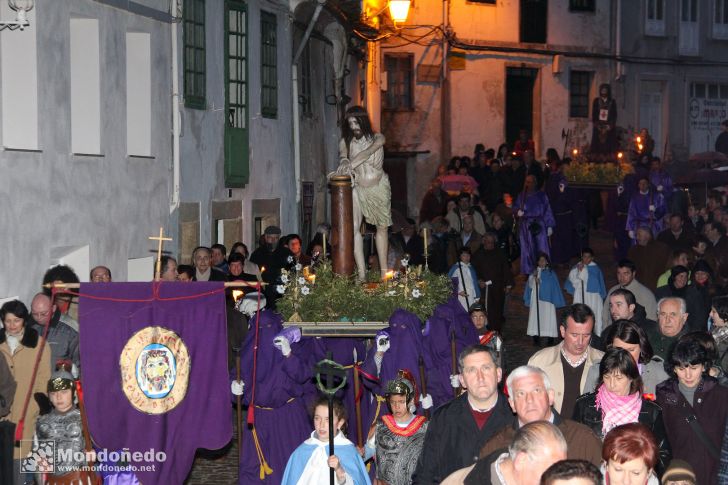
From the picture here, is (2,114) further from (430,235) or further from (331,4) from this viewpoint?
(331,4)

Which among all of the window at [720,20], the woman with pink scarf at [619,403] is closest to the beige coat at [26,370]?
the woman with pink scarf at [619,403]

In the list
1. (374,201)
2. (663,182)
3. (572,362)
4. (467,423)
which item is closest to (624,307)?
(572,362)

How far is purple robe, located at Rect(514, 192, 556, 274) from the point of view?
27.0m

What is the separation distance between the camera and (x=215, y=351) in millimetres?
11469

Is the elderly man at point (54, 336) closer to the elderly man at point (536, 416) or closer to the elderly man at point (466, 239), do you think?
the elderly man at point (536, 416)

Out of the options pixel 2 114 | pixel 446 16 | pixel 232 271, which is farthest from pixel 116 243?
pixel 446 16

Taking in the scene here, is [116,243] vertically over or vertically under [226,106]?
under

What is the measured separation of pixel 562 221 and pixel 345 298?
16.4 meters

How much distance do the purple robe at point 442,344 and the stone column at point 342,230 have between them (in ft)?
3.28

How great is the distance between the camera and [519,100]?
39781 mm

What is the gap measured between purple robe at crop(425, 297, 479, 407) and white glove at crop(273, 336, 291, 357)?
148 centimetres

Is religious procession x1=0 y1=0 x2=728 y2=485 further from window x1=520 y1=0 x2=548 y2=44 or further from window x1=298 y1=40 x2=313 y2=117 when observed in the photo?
window x1=520 y1=0 x2=548 y2=44

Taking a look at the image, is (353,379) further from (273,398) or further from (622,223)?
(622,223)

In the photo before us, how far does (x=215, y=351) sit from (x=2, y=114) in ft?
17.0
